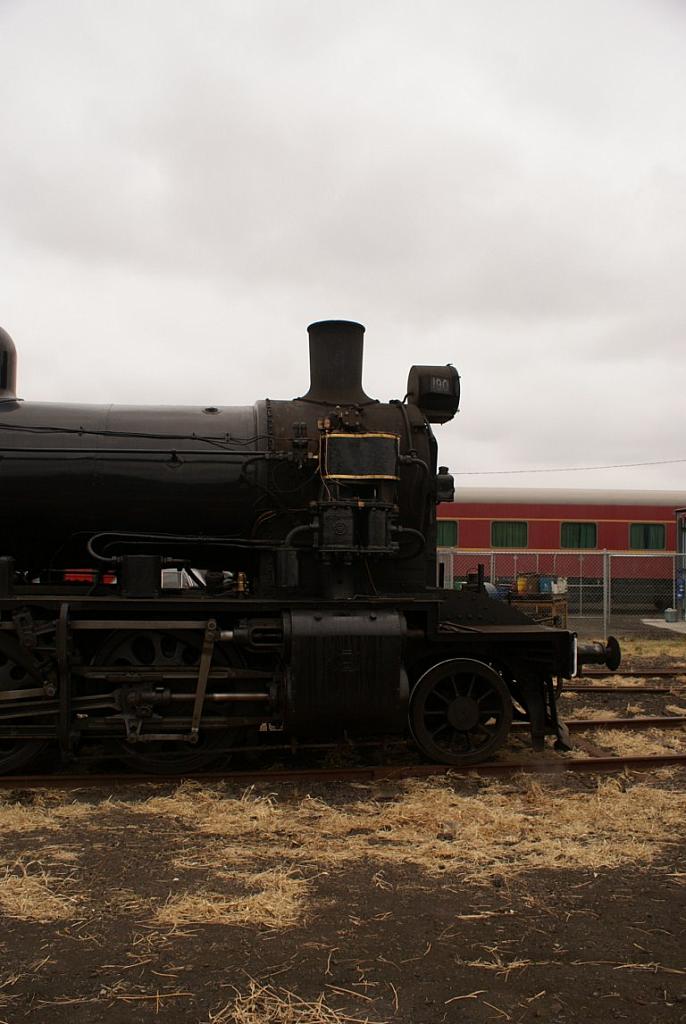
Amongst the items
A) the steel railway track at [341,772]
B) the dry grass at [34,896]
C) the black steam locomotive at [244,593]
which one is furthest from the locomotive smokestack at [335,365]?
the dry grass at [34,896]

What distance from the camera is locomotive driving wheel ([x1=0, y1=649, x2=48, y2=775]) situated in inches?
280

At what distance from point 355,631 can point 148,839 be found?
7.52ft

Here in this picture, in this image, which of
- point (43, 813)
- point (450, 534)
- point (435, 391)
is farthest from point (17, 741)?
point (450, 534)

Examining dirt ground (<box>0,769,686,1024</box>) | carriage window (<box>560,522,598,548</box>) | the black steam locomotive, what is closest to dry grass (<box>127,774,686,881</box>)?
dirt ground (<box>0,769,686,1024</box>)

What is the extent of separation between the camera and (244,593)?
7402mm

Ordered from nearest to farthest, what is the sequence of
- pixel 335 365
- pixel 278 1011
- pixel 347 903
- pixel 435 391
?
pixel 278 1011, pixel 347 903, pixel 335 365, pixel 435 391

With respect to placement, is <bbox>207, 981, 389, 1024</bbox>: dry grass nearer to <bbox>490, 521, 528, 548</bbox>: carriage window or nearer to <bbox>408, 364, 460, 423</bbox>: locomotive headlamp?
<bbox>408, 364, 460, 423</bbox>: locomotive headlamp

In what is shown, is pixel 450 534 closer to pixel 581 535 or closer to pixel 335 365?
pixel 581 535

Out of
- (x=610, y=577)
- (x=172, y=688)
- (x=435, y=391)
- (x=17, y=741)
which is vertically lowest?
(x=17, y=741)

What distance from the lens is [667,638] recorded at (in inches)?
749

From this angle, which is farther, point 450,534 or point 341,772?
point 450,534

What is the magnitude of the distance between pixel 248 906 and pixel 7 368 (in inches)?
218

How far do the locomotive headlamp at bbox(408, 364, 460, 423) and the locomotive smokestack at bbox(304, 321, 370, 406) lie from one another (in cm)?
50

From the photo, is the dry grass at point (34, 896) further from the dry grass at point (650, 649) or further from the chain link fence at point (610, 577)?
the chain link fence at point (610, 577)
